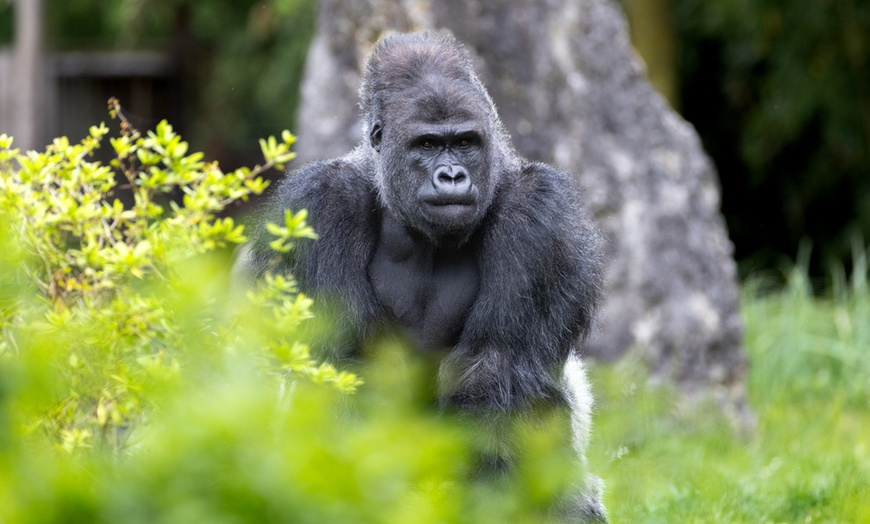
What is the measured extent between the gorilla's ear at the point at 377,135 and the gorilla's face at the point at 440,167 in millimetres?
48

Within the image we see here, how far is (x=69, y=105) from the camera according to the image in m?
12.9

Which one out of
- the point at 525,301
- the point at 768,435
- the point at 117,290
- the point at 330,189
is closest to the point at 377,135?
the point at 330,189

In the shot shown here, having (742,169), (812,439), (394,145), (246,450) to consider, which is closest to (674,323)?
(812,439)

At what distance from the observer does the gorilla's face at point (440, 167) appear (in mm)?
3744

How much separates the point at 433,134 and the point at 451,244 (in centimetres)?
40

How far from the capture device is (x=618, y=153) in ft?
22.3

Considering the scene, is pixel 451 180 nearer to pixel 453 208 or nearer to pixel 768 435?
pixel 453 208

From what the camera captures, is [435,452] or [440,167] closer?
[435,452]

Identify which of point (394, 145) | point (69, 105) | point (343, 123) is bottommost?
point (69, 105)

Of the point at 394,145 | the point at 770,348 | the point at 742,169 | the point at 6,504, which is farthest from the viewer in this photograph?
the point at 742,169

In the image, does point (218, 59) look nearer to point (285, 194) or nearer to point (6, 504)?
point (285, 194)

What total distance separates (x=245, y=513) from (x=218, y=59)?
12.8 meters

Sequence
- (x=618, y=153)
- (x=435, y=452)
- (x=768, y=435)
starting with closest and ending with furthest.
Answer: (x=435, y=452), (x=768, y=435), (x=618, y=153)

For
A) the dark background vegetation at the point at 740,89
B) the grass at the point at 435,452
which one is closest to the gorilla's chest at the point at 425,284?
the grass at the point at 435,452
